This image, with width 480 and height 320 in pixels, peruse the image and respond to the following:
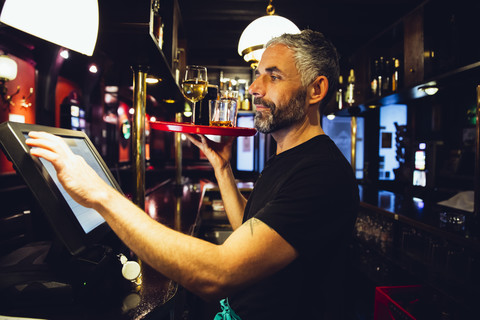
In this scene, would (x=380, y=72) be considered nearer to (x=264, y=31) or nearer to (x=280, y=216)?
(x=264, y=31)

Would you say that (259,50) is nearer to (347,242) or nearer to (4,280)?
(347,242)

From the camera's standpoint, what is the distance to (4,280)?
802mm

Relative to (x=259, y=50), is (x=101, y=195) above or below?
below

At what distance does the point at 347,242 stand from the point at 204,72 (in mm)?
1192

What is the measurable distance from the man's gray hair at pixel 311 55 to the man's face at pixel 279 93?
0.02 meters

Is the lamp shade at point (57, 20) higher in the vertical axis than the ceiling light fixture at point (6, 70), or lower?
lower

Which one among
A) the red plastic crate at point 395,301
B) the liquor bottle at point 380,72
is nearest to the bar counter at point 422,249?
the red plastic crate at point 395,301

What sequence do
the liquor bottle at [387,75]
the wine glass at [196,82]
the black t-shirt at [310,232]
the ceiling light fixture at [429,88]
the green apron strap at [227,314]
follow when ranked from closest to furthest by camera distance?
the black t-shirt at [310,232] < the green apron strap at [227,314] < the wine glass at [196,82] < the ceiling light fixture at [429,88] < the liquor bottle at [387,75]

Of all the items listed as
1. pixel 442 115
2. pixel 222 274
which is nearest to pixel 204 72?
Result: pixel 222 274

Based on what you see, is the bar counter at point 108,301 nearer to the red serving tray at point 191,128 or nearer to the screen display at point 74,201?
the screen display at point 74,201

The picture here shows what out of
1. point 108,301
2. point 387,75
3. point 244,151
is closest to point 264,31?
point 108,301

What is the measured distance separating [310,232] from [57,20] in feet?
3.59

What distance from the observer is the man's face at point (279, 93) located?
3.85 feet

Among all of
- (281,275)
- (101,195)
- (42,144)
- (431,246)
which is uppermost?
(42,144)
